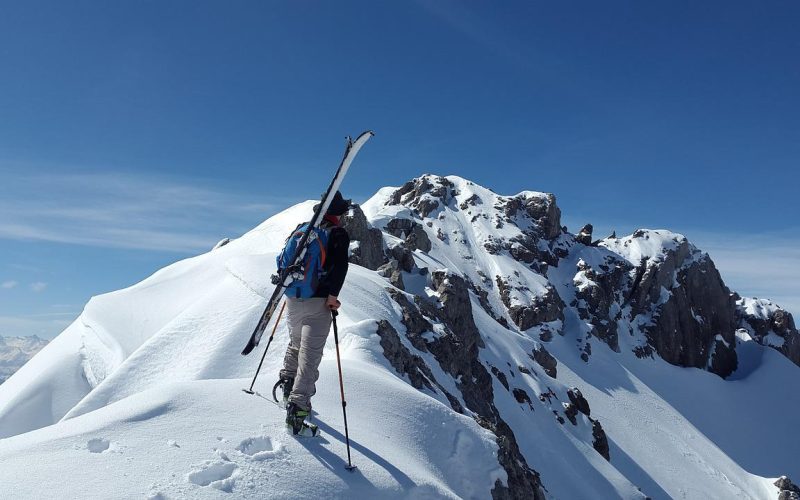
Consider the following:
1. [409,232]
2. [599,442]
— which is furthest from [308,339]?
[409,232]

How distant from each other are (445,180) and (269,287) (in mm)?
107716

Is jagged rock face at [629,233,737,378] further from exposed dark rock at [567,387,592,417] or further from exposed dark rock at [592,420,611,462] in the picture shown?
exposed dark rock at [592,420,611,462]

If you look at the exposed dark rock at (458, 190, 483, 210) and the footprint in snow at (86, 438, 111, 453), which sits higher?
the exposed dark rock at (458, 190, 483, 210)

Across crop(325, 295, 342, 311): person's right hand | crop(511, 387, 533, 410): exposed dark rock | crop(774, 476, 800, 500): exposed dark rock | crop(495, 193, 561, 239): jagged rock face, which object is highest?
crop(495, 193, 561, 239): jagged rock face

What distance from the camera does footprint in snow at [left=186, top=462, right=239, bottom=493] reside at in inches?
267

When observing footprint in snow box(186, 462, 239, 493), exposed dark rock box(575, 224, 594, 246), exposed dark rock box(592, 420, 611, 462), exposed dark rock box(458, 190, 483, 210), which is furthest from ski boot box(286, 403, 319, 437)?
exposed dark rock box(575, 224, 594, 246)

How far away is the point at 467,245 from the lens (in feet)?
369

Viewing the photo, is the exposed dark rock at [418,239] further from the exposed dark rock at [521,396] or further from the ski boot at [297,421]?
the ski boot at [297,421]

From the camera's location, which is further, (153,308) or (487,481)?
(153,308)

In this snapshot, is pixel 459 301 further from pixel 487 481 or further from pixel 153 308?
pixel 487 481

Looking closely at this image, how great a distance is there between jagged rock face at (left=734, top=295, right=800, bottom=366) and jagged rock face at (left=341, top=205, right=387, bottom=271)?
120 m

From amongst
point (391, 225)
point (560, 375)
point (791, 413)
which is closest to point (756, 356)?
point (791, 413)

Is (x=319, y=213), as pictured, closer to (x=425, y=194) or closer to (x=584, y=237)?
(x=425, y=194)

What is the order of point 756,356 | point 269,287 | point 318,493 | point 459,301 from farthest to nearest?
point 756,356 → point 459,301 → point 269,287 → point 318,493
